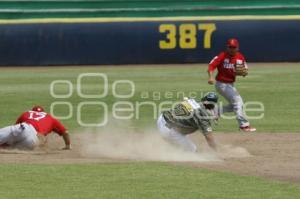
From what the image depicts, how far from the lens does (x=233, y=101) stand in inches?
645

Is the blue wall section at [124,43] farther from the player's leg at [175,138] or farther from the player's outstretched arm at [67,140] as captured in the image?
the player's leg at [175,138]

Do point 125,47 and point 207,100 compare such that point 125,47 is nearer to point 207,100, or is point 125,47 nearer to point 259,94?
point 259,94

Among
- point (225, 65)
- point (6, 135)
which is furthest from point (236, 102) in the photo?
point (6, 135)

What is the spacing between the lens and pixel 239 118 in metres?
16.2

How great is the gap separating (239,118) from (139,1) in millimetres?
16098

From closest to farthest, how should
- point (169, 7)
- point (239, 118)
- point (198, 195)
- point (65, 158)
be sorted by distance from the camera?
point (198, 195) → point (65, 158) → point (239, 118) → point (169, 7)

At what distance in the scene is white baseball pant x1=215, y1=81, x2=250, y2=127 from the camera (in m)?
16.2

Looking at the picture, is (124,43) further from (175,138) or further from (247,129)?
(175,138)

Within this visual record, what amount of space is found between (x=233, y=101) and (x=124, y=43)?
1219 centimetres

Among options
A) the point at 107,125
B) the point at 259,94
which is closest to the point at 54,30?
the point at 259,94

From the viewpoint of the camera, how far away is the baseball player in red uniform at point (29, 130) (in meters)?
13.1

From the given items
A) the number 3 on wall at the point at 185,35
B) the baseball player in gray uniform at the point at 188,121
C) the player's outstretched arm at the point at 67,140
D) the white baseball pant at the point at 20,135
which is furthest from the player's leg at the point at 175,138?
the number 3 on wall at the point at 185,35

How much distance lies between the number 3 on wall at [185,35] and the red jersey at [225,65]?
37.9 ft

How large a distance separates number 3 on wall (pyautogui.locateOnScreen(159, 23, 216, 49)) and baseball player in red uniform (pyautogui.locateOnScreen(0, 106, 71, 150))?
15038 mm
